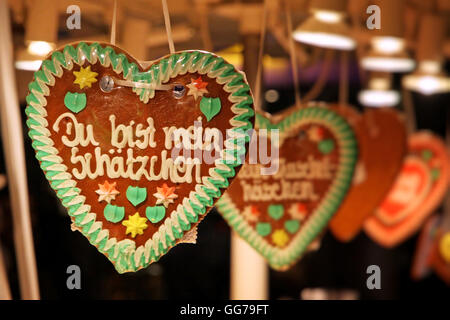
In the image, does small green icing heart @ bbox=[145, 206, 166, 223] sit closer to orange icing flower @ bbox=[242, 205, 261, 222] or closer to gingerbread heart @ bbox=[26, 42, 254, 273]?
gingerbread heart @ bbox=[26, 42, 254, 273]

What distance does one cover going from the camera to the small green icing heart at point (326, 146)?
5.11 ft

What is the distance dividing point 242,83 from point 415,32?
4.82 ft

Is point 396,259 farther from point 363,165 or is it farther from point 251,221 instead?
point 251,221

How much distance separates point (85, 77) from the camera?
108 centimetres

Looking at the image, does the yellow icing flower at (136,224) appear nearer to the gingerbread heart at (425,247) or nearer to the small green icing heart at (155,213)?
the small green icing heart at (155,213)

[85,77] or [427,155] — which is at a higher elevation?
[85,77]

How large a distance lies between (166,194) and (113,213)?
0.32 ft

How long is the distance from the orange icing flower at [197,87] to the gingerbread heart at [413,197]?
4.80ft

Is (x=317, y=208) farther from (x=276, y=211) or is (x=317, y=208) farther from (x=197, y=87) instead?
(x=197, y=87)

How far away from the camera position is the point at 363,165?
197 centimetres

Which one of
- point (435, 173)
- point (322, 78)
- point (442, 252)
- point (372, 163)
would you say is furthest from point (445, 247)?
point (372, 163)

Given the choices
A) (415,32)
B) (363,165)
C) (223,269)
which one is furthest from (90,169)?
(223,269)

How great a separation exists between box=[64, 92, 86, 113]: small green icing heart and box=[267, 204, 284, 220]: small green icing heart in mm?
530

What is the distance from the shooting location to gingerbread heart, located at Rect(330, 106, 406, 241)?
1899 millimetres
